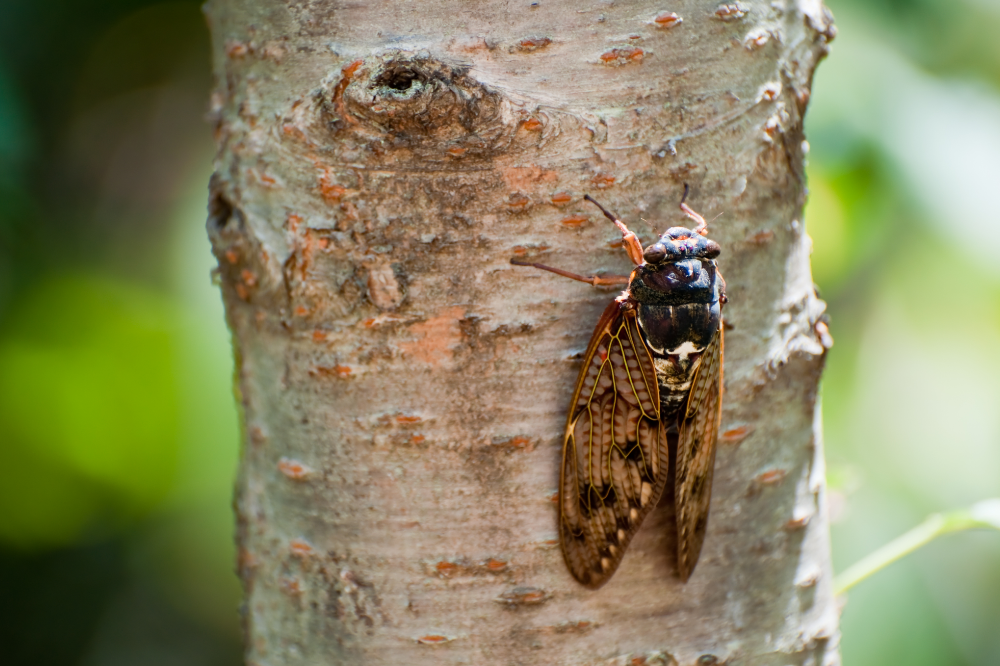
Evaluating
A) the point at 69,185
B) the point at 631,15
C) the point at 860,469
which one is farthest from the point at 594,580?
the point at 69,185

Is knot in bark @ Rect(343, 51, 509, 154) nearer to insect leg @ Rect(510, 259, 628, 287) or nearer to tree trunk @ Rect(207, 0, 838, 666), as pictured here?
tree trunk @ Rect(207, 0, 838, 666)

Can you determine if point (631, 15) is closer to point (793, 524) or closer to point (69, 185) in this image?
point (793, 524)

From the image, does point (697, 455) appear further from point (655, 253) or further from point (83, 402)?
point (83, 402)

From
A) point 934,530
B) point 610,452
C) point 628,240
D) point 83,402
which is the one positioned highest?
point 628,240

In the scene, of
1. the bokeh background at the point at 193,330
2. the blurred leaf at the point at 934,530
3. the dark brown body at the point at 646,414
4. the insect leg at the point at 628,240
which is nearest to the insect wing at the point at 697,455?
the dark brown body at the point at 646,414

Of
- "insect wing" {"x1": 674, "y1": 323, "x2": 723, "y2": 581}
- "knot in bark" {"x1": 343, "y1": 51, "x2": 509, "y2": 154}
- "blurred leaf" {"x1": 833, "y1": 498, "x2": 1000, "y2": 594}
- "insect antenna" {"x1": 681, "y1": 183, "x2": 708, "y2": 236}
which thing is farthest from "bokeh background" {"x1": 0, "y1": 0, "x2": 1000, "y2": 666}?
"knot in bark" {"x1": 343, "y1": 51, "x2": 509, "y2": 154}

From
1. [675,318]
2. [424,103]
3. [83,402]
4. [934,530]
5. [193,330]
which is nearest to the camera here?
[424,103]

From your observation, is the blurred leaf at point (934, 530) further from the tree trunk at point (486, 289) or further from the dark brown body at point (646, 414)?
the dark brown body at point (646, 414)

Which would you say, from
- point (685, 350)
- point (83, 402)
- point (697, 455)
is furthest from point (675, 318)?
point (83, 402)
